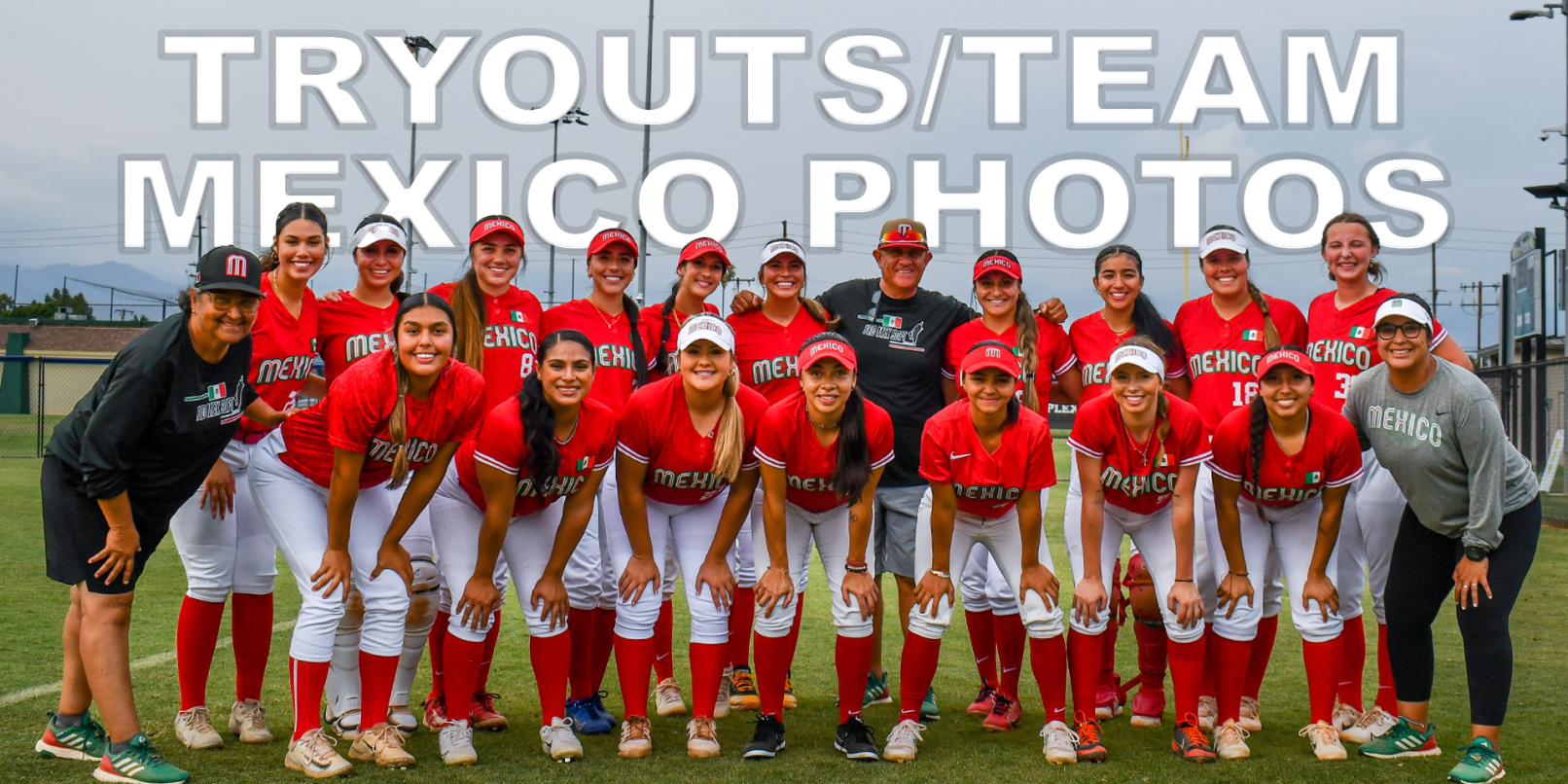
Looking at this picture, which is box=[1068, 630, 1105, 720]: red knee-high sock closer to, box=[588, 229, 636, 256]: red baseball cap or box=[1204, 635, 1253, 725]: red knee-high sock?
box=[1204, 635, 1253, 725]: red knee-high sock

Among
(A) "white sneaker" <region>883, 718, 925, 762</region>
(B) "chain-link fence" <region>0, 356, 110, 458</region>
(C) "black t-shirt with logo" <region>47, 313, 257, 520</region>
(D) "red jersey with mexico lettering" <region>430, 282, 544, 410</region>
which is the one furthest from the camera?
(B) "chain-link fence" <region>0, 356, 110, 458</region>

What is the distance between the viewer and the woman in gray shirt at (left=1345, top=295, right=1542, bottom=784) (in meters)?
4.31

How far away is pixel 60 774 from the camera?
4.02 metres

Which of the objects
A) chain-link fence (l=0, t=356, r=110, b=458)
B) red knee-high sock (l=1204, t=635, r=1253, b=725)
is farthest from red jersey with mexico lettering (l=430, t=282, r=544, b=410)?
chain-link fence (l=0, t=356, r=110, b=458)

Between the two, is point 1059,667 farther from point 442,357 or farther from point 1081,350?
point 442,357

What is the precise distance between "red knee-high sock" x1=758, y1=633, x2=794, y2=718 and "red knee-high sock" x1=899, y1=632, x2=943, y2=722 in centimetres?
52

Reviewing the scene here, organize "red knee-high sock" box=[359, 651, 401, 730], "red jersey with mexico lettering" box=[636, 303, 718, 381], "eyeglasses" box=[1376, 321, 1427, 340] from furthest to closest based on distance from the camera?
"red jersey with mexico lettering" box=[636, 303, 718, 381], "eyeglasses" box=[1376, 321, 1427, 340], "red knee-high sock" box=[359, 651, 401, 730]

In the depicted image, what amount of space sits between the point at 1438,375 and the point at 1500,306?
1639 cm

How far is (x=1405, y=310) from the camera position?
14.4ft

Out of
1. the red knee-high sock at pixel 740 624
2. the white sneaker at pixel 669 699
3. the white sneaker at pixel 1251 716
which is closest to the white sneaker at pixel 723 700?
the white sneaker at pixel 669 699

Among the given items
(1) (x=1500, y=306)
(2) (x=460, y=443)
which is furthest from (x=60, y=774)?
(1) (x=1500, y=306)

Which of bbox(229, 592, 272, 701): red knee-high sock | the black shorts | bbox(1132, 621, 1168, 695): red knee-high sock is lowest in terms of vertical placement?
bbox(1132, 621, 1168, 695): red knee-high sock

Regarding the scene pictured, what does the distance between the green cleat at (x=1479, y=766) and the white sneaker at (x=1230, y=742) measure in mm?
747

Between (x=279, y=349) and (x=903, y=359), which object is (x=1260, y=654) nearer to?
(x=903, y=359)
